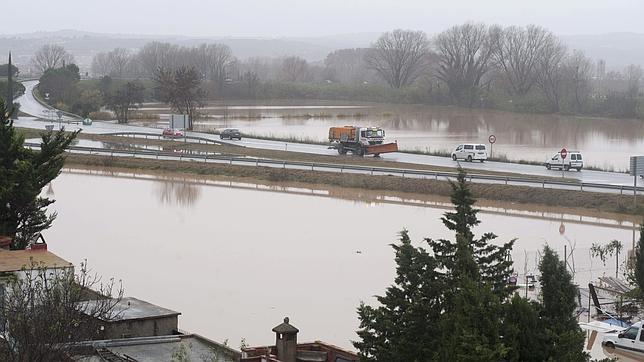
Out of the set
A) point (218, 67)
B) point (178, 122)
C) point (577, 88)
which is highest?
point (218, 67)

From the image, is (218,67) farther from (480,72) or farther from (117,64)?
(117,64)

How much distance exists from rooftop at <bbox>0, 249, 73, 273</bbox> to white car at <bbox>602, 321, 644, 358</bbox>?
7.56m

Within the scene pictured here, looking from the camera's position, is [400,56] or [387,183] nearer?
[387,183]

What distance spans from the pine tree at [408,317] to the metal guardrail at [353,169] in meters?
17.7

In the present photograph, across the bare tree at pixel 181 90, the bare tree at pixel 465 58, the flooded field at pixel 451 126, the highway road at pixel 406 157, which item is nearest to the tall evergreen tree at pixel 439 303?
the highway road at pixel 406 157

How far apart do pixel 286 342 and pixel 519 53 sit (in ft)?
275

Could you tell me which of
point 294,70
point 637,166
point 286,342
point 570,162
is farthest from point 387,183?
point 294,70

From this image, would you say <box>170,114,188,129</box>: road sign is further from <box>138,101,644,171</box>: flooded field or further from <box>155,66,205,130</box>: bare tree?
<box>155,66,205,130</box>: bare tree

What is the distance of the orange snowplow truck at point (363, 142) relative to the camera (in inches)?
1668

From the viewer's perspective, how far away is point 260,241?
2461cm

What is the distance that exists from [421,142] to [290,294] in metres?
33.1

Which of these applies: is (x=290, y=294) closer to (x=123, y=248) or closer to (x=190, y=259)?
(x=190, y=259)

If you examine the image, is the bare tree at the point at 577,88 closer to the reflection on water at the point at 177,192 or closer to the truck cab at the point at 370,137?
the truck cab at the point at 370,137

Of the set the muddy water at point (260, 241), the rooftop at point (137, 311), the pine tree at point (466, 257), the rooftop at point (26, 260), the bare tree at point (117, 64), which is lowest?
the muddy water at point (260, 241)
